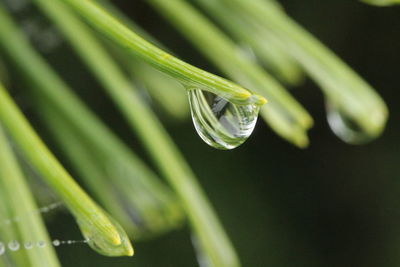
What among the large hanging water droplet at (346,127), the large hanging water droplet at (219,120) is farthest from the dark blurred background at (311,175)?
the large hanging water droplet at (219,120)

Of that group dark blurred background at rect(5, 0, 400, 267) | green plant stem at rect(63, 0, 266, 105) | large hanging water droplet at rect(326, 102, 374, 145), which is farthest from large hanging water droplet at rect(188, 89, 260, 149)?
dark blurred background at rect(5, 0, 400, 267)

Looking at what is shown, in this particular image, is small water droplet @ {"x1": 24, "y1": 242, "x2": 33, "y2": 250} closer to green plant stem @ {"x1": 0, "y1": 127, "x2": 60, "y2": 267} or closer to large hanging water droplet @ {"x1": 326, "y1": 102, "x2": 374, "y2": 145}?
green plant stem @ {"x1": 0, "y1": 127, "x2": 60, "y2": 267}

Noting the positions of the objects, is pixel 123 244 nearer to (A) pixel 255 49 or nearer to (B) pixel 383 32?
(A) pixel 255 49

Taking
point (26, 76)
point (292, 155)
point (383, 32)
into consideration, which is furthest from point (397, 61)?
point (26, 76)

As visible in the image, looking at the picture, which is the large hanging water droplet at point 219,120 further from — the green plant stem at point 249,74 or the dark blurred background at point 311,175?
the dark blurred background at point 311,175

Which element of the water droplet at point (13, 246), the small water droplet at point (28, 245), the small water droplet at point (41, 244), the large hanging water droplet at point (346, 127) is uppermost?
the large hanging water droplet at point (346, 127)

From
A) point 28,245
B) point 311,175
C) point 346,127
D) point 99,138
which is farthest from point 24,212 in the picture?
point 311,175
